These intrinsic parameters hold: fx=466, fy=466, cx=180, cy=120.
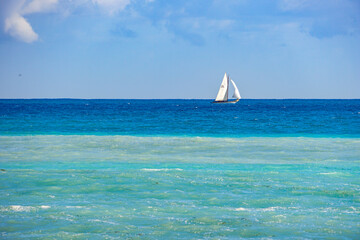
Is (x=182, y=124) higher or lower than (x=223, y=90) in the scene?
lower

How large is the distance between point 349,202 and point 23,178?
8.79 metres

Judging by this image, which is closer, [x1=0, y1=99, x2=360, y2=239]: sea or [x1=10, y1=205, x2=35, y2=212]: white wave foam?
[x1=0, y1=99, x2=360, y2=239]: sea

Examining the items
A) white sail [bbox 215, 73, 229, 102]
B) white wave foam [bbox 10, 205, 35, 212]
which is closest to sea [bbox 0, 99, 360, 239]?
white wave foam [bbox 10, 205, 35, 212]

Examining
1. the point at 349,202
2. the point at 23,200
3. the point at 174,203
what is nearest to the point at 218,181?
the point at 174,203

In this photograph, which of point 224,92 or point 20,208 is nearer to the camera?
point 20,208

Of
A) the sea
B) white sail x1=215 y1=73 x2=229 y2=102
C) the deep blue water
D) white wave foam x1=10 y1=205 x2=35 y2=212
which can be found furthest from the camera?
white sail x1=215 y1=73 x2=229 y2=102

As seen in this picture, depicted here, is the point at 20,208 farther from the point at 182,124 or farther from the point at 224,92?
the point at 224,92

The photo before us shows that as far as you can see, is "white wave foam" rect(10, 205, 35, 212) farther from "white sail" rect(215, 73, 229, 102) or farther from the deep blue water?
"white sail" rect(215, 73, 229, 102)

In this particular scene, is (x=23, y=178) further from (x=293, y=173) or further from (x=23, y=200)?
(x=293, y=173)

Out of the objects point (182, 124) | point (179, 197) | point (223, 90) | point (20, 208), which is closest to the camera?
point (20, 208)

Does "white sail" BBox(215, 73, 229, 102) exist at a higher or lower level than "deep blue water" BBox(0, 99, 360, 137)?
higher

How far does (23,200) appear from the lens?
415 inches

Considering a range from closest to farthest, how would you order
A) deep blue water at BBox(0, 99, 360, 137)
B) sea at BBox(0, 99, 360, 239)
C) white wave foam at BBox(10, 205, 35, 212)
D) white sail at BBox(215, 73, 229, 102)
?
sea at BBox(0, 99, 360, 239)
white wave foam at BBox(10, 205, 35, 212)
deep blue water at BBox(0, 99, 360, 137)
white sail at BBox(215, 73, 229, 102)

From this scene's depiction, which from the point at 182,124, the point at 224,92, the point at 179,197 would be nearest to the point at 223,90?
the point at 224,92
